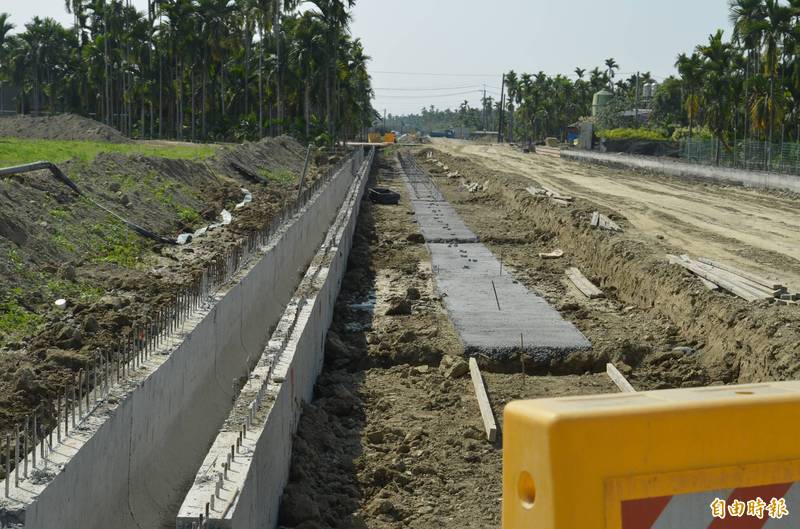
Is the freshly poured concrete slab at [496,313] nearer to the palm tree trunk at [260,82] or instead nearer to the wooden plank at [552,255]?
the wooden plank at [552,255]

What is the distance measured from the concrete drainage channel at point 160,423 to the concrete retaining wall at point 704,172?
30.3 m

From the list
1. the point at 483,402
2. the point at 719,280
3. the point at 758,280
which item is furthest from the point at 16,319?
the point at 758,280

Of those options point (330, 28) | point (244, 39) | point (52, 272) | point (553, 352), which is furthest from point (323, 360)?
point (244, 39)

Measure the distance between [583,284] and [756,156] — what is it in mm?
35497

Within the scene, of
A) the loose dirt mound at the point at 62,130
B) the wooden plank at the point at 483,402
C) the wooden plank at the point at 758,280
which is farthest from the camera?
the loose dirt mound at the point at 62,130

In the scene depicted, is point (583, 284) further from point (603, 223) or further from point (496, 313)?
point (603, 223)

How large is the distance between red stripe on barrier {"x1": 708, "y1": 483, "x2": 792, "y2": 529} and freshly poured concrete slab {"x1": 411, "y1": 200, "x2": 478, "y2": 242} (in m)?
21.4

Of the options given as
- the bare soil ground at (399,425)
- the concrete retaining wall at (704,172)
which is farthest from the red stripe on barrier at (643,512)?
the concrete retaining wall at (704,172)

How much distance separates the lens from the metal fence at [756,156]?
45.9 metres

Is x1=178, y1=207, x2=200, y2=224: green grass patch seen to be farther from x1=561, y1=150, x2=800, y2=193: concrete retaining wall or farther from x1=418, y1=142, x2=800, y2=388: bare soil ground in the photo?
x1=561, y1=150, x2=800, y2=193: concrete retaining wall

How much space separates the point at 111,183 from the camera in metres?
21.4

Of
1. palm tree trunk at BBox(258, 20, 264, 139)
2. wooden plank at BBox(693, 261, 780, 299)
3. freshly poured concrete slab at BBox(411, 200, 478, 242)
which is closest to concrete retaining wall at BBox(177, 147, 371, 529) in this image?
wooden plank at BBox(693, 261, 780, 299)

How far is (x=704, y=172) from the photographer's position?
157 feet

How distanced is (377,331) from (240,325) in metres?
2.81
